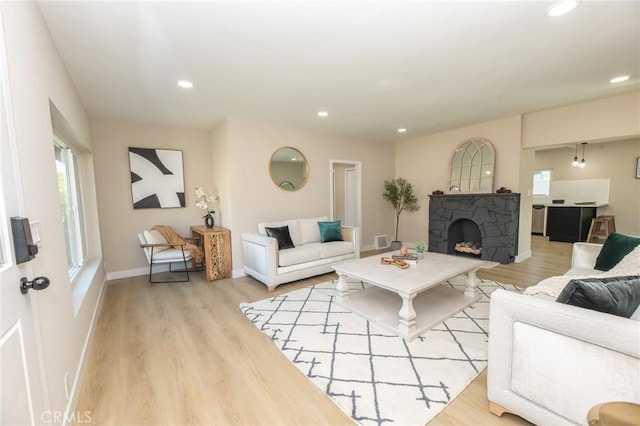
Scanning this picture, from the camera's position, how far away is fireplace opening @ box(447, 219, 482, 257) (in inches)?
197

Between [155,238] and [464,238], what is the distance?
551cm

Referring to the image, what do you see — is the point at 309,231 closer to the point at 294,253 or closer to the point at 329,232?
the point at 329,232

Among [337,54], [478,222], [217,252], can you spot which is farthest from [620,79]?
[217,252]

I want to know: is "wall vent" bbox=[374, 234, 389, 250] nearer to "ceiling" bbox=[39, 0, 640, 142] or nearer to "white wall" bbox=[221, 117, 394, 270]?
"white wall" bbox=[221, 117, 394, 270]

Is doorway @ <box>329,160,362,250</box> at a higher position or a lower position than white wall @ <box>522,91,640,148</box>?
lower

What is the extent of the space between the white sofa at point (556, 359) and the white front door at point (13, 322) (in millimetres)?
2039

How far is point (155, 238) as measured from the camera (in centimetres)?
383

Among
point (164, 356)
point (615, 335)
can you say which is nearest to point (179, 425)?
point (164, 356)

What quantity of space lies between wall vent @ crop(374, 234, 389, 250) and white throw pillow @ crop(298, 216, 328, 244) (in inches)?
82.4

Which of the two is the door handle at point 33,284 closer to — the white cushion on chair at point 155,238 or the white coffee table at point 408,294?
the white coffee table at point 408,294

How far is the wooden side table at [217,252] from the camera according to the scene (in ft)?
12.4

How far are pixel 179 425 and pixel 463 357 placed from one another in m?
1.92

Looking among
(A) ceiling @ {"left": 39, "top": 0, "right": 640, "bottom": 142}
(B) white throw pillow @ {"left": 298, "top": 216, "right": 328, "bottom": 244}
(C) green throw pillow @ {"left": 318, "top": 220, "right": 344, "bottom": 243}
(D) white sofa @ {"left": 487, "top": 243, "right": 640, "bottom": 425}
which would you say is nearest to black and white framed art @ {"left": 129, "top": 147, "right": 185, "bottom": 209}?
(A) ceiling @ {"left": 39, "top": 0, "right": 640, "bottom": 142}

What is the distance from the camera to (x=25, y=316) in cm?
104
